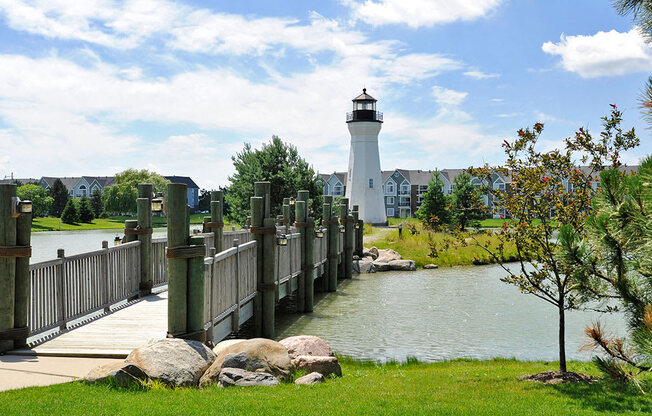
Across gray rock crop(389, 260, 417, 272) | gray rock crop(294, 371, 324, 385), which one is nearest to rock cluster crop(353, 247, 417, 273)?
gray rock crop(389, 260, 417, 272)

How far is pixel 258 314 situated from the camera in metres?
14.8

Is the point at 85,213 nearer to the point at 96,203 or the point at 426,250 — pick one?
the point at 96,203

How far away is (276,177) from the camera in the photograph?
118 ft

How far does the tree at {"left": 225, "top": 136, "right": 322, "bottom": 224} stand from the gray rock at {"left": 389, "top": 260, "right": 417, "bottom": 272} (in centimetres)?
597

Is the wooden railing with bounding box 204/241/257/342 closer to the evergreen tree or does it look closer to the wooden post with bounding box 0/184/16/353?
the wooden post with bounding box 0/184/16/353

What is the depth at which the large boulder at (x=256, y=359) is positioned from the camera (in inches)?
316

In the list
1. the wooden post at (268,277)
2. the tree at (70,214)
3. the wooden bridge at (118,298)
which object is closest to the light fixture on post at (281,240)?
the wooden bridge at (118,298)

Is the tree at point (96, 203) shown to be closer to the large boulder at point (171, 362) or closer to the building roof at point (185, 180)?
the building roof at point (185, 180)

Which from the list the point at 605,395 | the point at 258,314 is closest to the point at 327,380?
the point at 605,395

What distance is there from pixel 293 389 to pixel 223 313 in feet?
12.8

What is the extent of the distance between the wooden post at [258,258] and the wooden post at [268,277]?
75 millimetres

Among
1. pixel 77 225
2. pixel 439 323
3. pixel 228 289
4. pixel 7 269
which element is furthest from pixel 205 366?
pixel 77 225

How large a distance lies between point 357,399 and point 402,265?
87.7 ft

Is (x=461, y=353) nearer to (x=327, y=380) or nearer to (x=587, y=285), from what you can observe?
(x=327, y=380)
